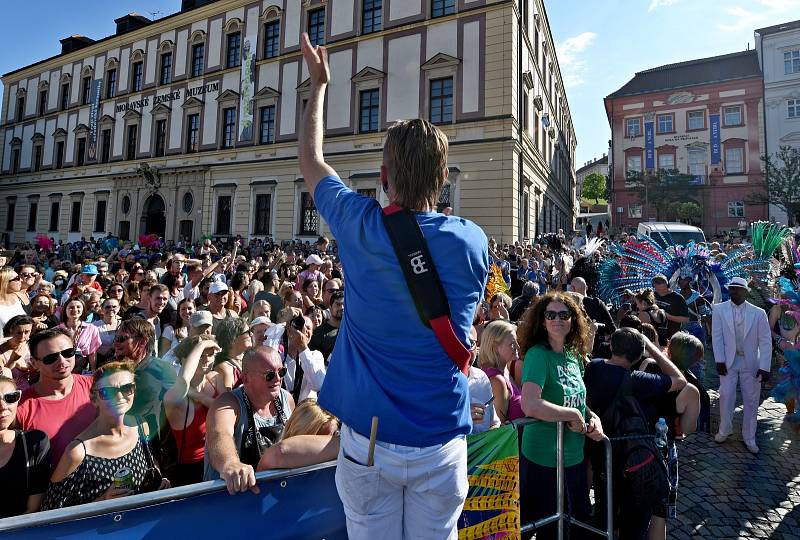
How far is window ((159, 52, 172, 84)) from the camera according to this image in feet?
99.5

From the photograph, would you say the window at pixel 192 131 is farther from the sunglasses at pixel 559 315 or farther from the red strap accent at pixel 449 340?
the red strap accent at pixel 449 340

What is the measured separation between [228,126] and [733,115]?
41717 millimetres

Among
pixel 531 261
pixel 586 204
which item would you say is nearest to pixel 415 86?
pixel 531 261

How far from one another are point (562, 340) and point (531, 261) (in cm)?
1015

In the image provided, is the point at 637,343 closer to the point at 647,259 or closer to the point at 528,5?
the point at 647,259

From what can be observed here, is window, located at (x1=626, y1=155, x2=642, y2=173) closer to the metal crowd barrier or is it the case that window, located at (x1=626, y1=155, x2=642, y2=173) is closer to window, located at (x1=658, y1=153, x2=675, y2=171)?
window, located at (x1=658, y1=153, x2=675, y2=171)

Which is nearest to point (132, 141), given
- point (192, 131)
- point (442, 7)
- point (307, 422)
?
point (192, 131)

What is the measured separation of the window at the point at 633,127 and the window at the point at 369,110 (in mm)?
33014

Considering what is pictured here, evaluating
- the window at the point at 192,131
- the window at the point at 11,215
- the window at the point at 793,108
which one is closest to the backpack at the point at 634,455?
the window at the point at 192,131

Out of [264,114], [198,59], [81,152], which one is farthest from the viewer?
[81,152]

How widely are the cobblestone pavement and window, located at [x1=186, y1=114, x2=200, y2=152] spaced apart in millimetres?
29510

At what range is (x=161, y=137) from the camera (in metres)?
30.3

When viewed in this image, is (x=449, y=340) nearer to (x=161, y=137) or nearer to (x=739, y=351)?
(x=739, y=351)

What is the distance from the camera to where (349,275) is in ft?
5.05
